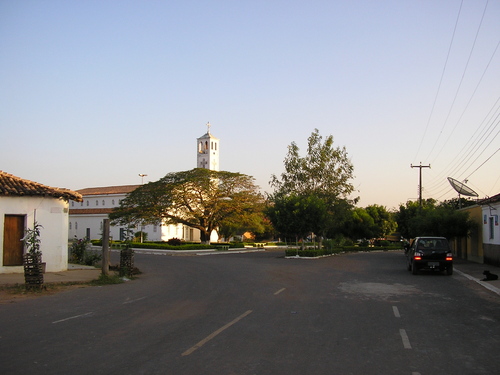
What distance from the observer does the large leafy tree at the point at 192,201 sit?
193 ft

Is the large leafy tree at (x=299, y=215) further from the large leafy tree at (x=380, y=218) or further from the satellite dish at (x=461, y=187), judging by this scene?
the large leafy tree at (x=380, y=218)

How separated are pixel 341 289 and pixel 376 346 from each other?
8485 millimetres

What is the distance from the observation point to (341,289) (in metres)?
16.3

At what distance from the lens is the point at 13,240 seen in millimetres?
21141

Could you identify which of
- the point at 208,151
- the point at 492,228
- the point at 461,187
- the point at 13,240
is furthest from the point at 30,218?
the point at 208,151

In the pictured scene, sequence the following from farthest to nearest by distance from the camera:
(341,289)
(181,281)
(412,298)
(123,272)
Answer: (123,272) → (181,281) → (341,289) → (412,298)

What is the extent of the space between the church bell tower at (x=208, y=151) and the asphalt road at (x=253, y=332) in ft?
253

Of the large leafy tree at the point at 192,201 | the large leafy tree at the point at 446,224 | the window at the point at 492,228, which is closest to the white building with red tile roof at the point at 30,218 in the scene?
the window at the point at 492,228

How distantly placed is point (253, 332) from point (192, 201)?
51.1 metres

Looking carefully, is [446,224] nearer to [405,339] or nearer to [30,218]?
[30,218]

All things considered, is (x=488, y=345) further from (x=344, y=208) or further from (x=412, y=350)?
(x=344, y=208)

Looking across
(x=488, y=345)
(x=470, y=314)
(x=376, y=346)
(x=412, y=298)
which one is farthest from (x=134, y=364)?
(x=412, y=298)

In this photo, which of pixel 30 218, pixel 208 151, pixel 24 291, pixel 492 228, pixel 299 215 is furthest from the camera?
pixel 208 151

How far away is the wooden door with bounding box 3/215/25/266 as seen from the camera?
20.9 m
